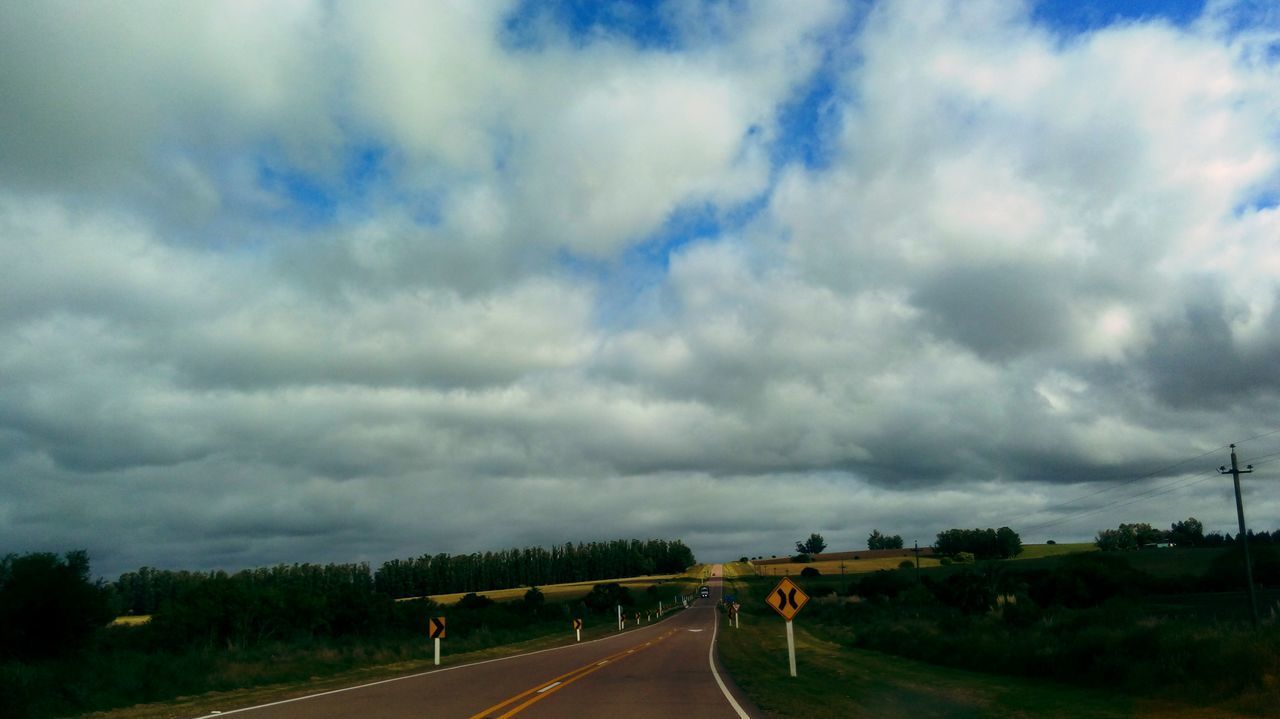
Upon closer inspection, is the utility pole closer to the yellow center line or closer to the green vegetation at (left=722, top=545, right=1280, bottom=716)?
the green vegetation at (left=722, top=545, right=1280, bottom=716)

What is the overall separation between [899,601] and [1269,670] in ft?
193

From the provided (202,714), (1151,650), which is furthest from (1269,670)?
(202,714)

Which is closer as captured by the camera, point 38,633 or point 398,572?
point 38,633

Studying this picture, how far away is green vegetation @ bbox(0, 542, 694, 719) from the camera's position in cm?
1927

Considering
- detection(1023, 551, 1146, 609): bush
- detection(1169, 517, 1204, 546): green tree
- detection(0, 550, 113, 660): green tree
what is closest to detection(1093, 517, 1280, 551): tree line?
detection(1169, 517, 1204, 546): green tree

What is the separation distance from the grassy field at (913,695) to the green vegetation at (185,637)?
43.0ft

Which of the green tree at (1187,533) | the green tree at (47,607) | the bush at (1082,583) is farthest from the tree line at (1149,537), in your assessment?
the green tree at (47,607)

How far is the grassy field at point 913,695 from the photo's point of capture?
16.0 meters

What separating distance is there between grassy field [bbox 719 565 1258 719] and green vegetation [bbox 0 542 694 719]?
516 inches

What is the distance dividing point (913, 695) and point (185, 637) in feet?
112

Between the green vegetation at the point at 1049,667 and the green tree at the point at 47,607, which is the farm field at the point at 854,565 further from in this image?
the green tree at the point at 47,607

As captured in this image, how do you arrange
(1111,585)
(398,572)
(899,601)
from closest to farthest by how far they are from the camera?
(1111,585), (899,601), (398,572)

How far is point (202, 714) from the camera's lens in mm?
15125

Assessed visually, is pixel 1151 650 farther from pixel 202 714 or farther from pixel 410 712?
pixel 202 714
